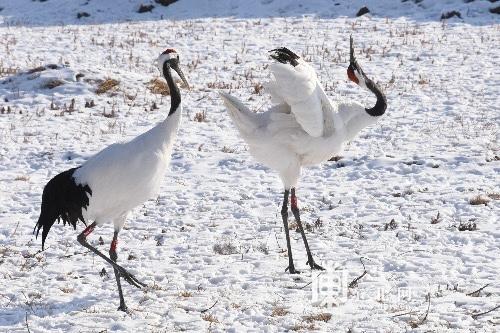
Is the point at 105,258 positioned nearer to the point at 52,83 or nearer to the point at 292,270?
the point at 292,270

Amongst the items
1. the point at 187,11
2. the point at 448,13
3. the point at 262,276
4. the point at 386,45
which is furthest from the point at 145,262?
the point at 187,11

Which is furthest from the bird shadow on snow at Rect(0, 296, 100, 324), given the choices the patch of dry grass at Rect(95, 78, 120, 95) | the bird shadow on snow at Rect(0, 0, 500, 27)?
the bird shadow on snow at Rect(0, 0, 500, 27)

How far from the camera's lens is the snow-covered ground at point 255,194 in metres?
6.25

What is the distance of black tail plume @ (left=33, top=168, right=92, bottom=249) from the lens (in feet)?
21.1

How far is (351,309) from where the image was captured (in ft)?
20.3

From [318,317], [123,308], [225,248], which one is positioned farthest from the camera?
[225,248]

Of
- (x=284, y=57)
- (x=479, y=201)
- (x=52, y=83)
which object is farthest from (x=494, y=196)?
(x=52, y=83)

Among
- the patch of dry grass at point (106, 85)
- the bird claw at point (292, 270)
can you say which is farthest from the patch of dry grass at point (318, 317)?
the patch of dry grass at point (106, 85)

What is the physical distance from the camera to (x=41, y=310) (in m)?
6.19

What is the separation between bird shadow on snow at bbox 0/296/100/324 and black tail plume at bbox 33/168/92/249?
587 millimetres

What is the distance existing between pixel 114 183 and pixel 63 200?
538mm

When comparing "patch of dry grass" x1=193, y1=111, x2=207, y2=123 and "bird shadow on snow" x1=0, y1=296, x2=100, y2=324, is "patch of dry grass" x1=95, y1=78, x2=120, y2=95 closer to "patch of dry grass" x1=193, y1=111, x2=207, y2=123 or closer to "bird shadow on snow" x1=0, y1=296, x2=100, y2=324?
"patch of dry grass" x1=193, y1=111, x2=207, y2=123

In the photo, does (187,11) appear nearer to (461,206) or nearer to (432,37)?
(432,37)

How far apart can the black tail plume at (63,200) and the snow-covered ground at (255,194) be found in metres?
0.71
